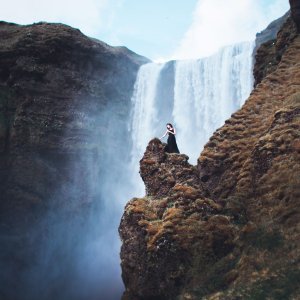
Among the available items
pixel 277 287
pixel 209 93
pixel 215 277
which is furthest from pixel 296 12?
pixel 209 93

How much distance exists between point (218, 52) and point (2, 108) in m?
24.5

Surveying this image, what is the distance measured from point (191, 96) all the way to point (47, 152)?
1759 cm

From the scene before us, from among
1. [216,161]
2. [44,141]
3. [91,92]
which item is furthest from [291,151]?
[91,92]

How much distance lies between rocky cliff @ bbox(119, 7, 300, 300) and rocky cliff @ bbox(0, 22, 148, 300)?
2489cm

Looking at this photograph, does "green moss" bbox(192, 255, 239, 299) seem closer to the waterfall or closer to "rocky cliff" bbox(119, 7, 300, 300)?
Answer: "rocky cliff" bbox(119, 7, 300, 300)

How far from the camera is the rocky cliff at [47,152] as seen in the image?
38000 mm

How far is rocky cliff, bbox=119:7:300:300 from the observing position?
1050 centimetres

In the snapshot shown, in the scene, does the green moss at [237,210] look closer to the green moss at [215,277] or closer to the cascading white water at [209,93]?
the green moss at [215,277]

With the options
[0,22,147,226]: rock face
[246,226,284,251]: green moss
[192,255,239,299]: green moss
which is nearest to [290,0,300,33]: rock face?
[246,226,284,251]: green moss

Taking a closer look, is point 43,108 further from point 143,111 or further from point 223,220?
point 223,220

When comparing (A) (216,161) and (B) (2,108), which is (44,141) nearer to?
(B) (2,108)

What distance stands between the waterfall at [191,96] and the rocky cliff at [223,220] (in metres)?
28.3

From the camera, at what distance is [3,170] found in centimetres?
3766

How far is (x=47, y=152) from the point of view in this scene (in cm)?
3953
